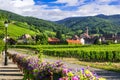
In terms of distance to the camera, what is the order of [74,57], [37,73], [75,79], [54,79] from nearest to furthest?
[75,79]
[54,79]
[37,73]
[74,57]

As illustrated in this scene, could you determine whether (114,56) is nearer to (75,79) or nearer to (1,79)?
(1,79)

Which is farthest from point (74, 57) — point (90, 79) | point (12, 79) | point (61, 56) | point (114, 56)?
point (90, 79)

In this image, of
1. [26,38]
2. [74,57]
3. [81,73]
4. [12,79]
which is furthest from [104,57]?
[26,38]

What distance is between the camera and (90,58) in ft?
201

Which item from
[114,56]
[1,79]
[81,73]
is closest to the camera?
[81,73]

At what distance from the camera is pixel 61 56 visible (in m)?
67.9

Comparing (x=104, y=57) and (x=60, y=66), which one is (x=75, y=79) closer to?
(x=60, y=66)

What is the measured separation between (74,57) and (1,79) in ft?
144

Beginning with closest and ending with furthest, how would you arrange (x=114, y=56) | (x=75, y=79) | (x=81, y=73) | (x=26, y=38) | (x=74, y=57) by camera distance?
(x=75, y=79), (x=81, y=73), (x=114, y=56), (x=74, y=57), (x=26, y=38)

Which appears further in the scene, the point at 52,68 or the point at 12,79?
the point at 12,79

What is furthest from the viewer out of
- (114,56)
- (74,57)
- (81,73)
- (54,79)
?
(74,57)

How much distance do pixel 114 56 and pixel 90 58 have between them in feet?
13.6

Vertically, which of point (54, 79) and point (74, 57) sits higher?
point (54, 79)

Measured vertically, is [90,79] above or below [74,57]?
above
